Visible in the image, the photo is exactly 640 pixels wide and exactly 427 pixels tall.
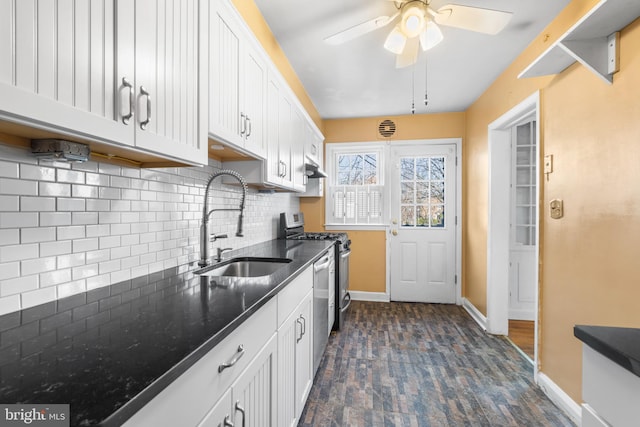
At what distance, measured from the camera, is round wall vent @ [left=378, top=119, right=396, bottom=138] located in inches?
169

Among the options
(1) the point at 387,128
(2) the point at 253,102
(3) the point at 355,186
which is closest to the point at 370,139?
(1) the point at 387,128

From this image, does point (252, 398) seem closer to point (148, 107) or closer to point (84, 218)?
point (84, 218)

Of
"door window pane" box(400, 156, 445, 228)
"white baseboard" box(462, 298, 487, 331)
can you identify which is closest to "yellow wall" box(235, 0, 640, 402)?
"white baseboard" box(462, 298, 487, 331)

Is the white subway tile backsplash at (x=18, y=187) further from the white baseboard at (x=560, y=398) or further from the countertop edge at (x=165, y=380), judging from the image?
the white baseboard at (x=560, y=398)

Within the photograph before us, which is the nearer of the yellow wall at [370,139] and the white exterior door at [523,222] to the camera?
the white exterior door at [523,222]

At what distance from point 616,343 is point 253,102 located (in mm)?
1869

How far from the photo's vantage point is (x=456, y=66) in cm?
286

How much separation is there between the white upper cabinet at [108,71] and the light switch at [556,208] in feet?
7.27

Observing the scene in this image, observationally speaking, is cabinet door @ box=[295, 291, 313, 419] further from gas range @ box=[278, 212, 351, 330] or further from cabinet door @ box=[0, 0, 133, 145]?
cabinet door @ box=[0, 0, 133, 145]

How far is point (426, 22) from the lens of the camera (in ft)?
5.94

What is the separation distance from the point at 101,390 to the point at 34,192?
75 cm

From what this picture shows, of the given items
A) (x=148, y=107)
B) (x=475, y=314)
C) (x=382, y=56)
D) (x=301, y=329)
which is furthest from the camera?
(x=475, y=314)

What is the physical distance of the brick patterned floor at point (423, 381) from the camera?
1855 millimetres

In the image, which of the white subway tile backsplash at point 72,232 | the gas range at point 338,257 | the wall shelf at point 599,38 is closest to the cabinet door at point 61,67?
the white subway tile backsplash at point 72,232
